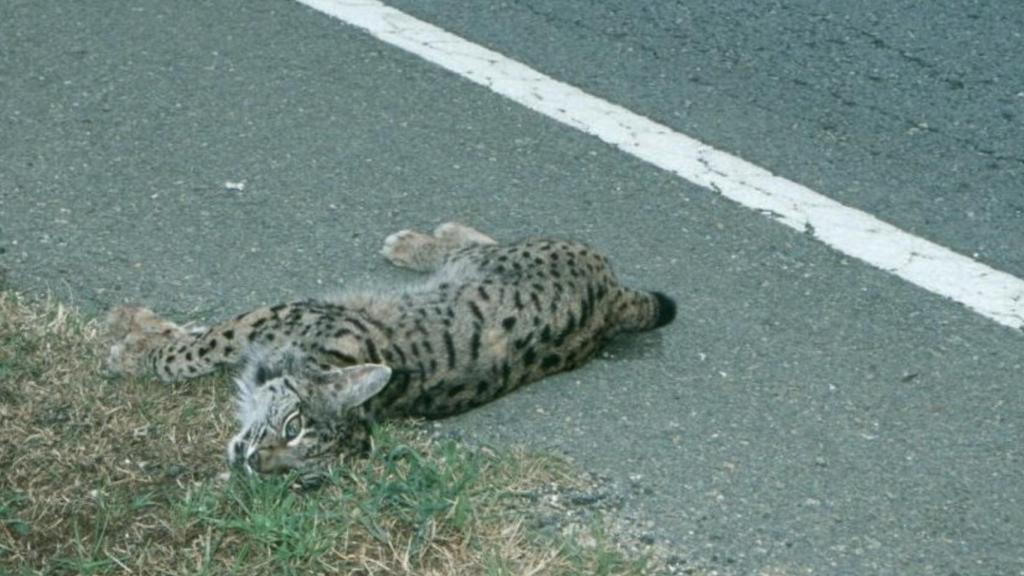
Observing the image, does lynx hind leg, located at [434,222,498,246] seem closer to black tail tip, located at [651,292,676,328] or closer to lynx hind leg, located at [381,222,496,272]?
lynx hind leg, located at [381,222,496,272]

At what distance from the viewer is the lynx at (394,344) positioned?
477 centimetres

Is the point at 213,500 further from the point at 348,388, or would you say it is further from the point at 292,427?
the point at 348,388

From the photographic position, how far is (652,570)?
4.39 meters

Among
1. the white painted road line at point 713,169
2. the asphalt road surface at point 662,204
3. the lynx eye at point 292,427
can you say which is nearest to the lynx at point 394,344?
the lynx eye at point 292,427

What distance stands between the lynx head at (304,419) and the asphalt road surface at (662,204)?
330mm

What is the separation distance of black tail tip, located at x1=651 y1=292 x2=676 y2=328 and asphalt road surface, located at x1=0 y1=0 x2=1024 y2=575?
0.16 ft

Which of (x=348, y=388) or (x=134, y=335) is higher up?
(x=348, y=388)

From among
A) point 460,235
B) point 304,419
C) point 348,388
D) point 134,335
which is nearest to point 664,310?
point 460,235

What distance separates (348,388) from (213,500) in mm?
462

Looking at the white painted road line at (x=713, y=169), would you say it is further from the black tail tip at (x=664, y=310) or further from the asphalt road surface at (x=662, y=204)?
the black tail tip at (x=664, y=310)

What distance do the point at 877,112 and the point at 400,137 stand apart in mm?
1692

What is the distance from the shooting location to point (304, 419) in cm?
477

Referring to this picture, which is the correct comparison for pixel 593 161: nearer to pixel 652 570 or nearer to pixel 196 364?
pixel 196 364

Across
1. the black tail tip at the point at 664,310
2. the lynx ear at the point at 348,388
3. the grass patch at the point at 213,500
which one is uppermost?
the black tail tip at the point at 664,310
